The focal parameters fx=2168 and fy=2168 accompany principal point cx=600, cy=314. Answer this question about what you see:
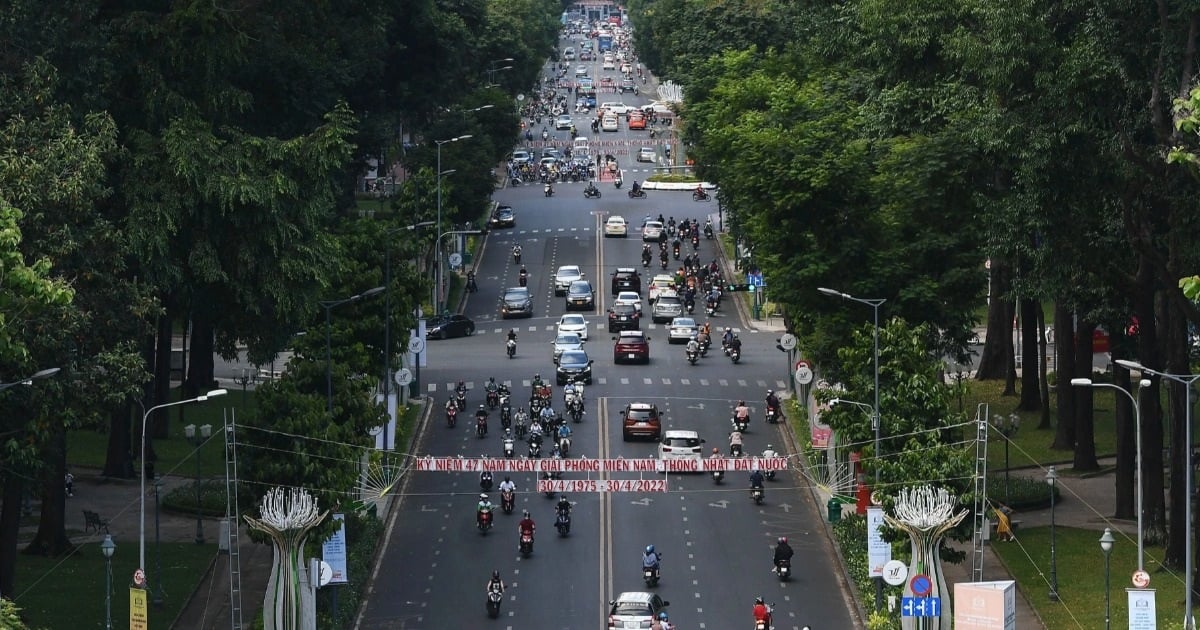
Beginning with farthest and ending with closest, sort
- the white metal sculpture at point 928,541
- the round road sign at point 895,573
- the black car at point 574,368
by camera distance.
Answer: the black car at point 574,368 → the round road sign at point 895,573 → the white metal sculpture at point 928,541

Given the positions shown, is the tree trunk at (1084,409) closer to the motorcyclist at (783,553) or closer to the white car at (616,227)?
the motorcyclist at (783,553)

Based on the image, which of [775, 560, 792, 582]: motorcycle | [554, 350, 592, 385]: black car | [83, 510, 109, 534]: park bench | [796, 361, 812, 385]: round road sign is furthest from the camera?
[554, 350, 592, 385]: black car

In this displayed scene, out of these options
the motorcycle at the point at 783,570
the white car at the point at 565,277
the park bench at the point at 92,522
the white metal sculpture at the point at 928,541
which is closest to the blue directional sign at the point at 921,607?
the white metal sculpture at the point at 928,541

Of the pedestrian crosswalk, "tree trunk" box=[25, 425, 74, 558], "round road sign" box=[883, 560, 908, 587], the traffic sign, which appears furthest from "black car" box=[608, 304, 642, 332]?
the traffic sign

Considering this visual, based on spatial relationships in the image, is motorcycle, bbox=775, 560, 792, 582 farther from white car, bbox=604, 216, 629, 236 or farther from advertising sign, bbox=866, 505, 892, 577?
white car, bbox=604, 216, 629, 236

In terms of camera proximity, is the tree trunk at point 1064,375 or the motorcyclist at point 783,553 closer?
the motorcyclist at point 783,553

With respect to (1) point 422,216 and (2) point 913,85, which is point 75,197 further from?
(1) point 422,216

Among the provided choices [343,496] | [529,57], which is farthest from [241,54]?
[529,57]
